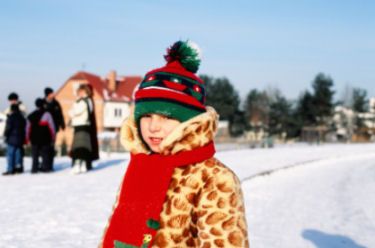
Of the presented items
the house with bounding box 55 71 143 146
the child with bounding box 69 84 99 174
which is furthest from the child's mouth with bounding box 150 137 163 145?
the house with bounding box 55 71 143 146

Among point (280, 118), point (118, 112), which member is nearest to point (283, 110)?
point (280, 118)

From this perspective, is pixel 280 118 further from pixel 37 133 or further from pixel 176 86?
pixel 176 86

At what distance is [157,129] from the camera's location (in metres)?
2.03

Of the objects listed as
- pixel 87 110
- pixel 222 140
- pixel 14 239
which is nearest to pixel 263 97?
pixel 222 140

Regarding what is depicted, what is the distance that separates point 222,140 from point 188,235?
1404 inches

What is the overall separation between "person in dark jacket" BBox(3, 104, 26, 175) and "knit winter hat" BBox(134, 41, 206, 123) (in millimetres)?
8734

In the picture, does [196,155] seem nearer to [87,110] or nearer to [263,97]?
[87,110]

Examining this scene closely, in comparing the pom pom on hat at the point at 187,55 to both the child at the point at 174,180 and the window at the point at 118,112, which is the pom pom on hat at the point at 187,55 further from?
the window at the point at 118,112

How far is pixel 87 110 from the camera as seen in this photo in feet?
30.1

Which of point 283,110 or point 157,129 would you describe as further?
point 283,110

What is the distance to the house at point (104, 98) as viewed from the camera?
54312mm

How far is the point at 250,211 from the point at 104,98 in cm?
4974

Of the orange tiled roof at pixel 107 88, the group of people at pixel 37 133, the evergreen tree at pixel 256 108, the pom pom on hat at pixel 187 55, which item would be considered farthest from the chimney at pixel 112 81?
the pom pom on hat at pixel 187 55

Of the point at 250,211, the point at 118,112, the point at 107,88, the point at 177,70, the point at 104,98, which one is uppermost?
the point at 107,88
